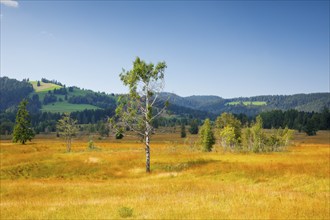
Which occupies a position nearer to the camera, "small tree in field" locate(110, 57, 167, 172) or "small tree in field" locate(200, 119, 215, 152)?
"small tree in field" locate(110, 57, 167, 172)

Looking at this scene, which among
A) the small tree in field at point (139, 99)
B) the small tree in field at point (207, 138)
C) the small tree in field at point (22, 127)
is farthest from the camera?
the small tree in field at point (22, 127)

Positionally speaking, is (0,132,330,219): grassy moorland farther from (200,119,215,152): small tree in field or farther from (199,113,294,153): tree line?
(199,113,294,153): tree line

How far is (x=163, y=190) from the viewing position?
2466 centimetres

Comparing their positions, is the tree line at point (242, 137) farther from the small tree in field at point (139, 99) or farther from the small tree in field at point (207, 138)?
the small tree in field at point (139, 99)

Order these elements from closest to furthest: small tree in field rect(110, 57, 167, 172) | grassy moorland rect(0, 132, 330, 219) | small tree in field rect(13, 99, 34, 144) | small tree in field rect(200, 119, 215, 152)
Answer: grassy moorland rect(0, 132, 330, 219)
small tree in field rect(110, 57, 167, 172)
small tree in field rect(200, 119, 215, 152)
small tree in field rect(13, 99, 34, 144)

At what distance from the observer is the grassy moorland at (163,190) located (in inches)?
583

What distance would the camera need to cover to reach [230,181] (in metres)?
30.2

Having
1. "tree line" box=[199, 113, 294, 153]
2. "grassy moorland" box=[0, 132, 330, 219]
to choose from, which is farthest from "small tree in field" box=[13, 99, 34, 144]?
"tree line" box=[199, 113, 294, 153]

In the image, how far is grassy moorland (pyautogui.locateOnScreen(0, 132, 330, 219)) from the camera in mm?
14812

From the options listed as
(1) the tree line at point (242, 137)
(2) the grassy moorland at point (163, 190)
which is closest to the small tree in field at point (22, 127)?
(2) the grassy moorland at point (163, 190)

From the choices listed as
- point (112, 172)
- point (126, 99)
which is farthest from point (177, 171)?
point (126, 99)

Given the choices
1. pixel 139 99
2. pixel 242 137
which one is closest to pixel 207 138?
pixel 242 137

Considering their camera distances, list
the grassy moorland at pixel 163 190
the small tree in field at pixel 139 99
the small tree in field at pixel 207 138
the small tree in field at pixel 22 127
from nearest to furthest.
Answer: the grassy moorland at pixel 163 190 → the small tree in field at pixel 139 99 → the small tree in field at pixel 207 138 → the small tree in field at pixel 22 127

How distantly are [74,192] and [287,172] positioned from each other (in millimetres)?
20314
